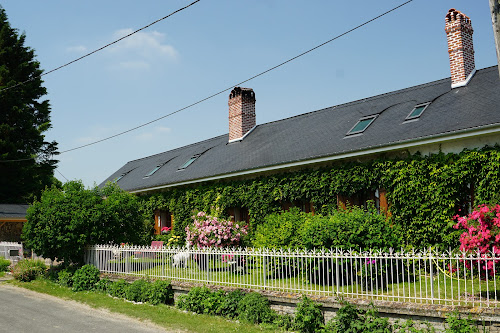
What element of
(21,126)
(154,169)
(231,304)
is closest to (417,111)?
(231,304)

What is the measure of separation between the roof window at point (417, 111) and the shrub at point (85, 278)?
1051 centimetres

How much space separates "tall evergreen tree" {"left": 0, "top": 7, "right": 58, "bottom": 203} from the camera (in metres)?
35.0

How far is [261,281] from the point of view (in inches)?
424

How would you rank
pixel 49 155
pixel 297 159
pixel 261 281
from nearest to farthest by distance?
pixel 261 281, pixel 297 159, pixel 49 155

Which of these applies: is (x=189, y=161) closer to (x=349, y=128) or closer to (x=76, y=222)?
(x=76, y=222)

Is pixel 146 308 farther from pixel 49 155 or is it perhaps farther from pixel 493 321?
pixel 49 155

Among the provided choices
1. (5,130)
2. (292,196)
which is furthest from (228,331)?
(5,130)

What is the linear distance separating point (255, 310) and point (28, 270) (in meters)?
10.1

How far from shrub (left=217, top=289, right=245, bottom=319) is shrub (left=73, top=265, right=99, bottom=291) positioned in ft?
18.2

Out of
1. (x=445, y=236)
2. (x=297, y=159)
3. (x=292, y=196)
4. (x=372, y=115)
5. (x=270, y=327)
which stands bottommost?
(x=270, y=327)

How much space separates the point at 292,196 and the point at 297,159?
1.27 meters

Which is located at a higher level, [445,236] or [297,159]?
[297,159]

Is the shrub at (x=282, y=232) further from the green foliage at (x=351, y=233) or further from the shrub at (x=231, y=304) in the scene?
the shrub at (x=231, y=304)

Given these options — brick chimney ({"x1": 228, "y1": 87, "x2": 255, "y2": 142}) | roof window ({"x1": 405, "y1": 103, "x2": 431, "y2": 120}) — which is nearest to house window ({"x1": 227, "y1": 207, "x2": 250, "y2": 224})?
brick chimney ({"x1": 228, "y1": 87, "x2": 255, "y2": 142})
